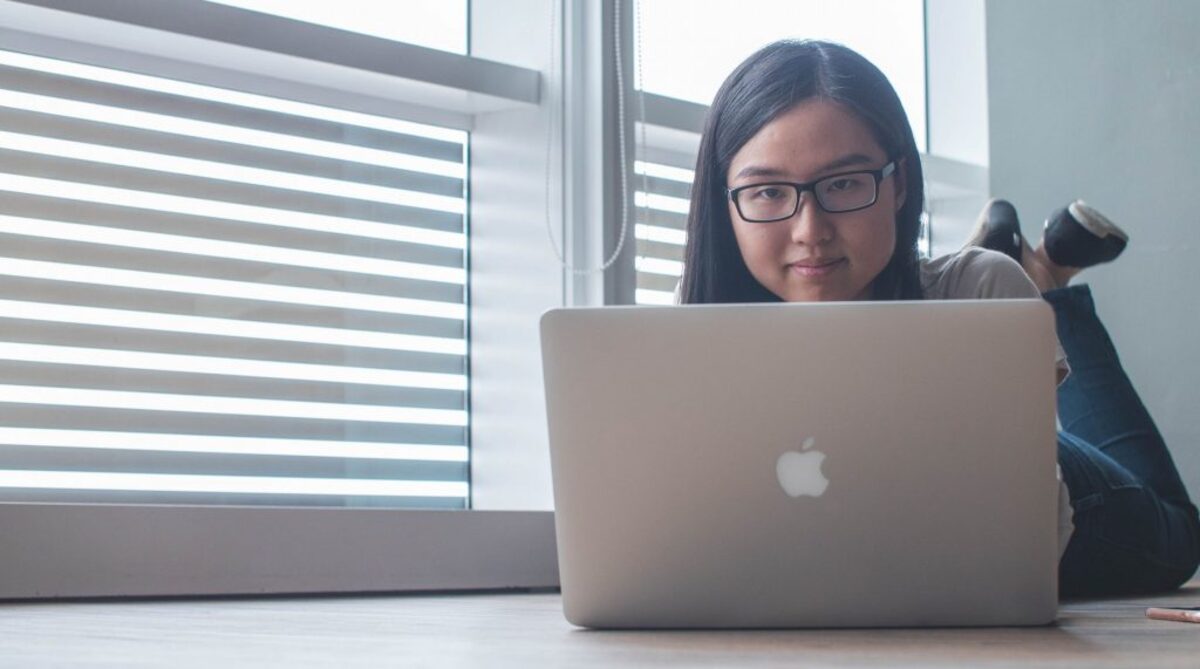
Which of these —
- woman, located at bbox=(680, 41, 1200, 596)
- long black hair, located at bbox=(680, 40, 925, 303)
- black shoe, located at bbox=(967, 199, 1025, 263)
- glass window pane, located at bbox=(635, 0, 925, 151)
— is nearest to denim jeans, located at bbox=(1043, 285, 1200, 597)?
woman, located at bbox=(680, 41, 1200, 596)

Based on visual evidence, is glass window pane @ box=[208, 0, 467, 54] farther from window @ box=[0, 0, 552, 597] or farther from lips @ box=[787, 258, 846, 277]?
lips @ box=[787, 258, 846, 277]

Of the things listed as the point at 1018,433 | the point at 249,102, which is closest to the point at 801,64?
the point at 1018,433

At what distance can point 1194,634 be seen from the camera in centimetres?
118

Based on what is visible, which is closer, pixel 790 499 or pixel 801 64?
→ pixel 790 499

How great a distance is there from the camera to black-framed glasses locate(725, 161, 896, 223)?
180 centimetres

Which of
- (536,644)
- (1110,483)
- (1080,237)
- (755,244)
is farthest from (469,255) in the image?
(536,644)

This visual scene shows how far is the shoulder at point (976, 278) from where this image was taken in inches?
70.7

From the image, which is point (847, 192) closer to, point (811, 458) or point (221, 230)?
point (811, 458)

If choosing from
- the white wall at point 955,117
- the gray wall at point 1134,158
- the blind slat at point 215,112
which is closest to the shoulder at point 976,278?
the blind slat at point 215,112

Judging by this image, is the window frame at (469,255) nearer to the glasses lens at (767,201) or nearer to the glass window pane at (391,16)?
the glass window pane at (391,16)

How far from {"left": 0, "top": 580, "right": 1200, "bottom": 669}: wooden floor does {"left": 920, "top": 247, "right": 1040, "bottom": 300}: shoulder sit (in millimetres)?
405

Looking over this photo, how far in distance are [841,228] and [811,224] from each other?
0.05 meters

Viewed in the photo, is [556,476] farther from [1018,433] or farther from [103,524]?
[103,524]

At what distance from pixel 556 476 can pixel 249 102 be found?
4.97ft
